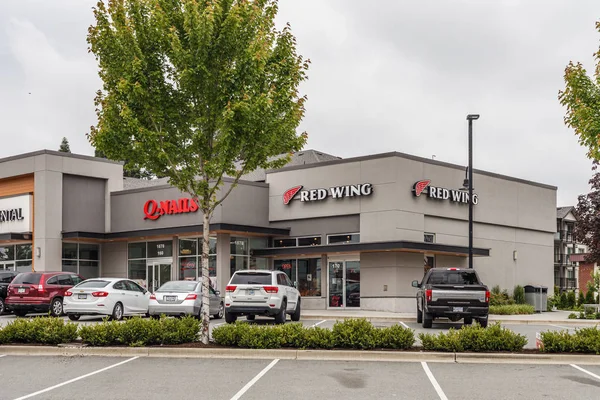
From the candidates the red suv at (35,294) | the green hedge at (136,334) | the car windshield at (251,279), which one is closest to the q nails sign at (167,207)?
the red suv at (35,294)

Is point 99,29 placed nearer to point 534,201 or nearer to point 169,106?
point 169,106

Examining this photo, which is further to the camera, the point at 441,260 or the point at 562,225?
the point at 562,225

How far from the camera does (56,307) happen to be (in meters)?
26.6

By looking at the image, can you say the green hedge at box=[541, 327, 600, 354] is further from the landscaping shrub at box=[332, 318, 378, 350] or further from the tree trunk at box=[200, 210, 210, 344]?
the tree trunk at box=[200, 210, 210, 344]

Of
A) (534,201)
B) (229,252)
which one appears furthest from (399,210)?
(534,201)

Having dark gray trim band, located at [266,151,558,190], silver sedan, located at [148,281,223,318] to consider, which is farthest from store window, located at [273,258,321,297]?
silver sedan, located at [148,281,223,318]

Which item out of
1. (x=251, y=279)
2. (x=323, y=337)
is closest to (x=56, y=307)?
(x=251, y=279)

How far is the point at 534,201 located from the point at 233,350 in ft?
94.0

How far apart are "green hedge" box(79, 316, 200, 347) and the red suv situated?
11358 mm

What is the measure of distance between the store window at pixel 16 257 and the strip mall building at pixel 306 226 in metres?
0.09

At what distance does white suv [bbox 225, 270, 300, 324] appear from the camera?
2189cm

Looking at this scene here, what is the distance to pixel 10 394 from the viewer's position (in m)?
10.8

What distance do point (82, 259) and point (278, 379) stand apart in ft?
93.3

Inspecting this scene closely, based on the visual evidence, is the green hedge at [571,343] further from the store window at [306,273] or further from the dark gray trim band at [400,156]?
the store window at [306,273]
